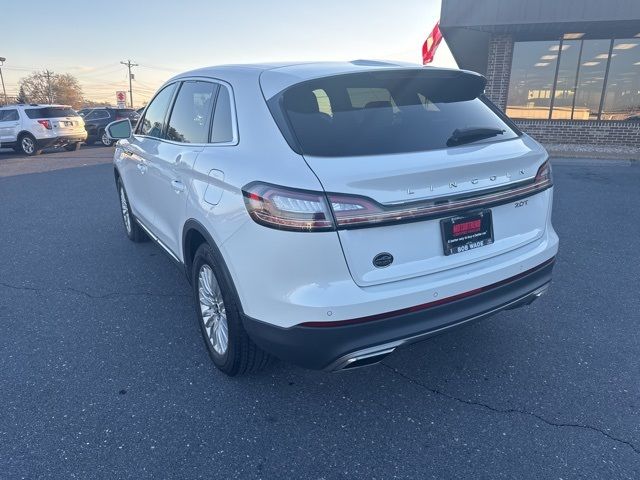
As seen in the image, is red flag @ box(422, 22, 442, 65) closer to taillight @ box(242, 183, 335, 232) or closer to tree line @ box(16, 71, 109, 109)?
taillight @ box(242, 183, 335, 232)

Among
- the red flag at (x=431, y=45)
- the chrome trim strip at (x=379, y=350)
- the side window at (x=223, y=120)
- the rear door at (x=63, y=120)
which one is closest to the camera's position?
the chrome trim strip at (x=379, y=350)

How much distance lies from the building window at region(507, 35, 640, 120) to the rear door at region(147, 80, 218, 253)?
1392cm

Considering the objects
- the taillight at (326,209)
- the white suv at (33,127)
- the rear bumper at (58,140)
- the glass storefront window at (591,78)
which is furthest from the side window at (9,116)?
the glass storefront window at (591,78)

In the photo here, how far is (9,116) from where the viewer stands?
16094 millimetres

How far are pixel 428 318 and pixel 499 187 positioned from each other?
76cm

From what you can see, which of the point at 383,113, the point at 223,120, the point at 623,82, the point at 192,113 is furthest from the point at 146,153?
the point at 623,82

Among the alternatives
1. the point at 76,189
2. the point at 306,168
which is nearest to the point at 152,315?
the point at 306,168

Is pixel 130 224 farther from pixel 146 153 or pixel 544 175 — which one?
pixel 544 175

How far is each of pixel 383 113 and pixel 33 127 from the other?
16.8m

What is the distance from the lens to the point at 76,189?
29.7 ft

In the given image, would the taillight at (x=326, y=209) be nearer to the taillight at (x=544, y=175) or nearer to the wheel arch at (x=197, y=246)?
the wheel arch at (x=197, y=246)

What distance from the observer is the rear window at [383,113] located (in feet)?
7.50

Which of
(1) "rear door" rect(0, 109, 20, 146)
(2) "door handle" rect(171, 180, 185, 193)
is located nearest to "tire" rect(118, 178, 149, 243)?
(2) "door handle" rect(171, 180, 185, 193)

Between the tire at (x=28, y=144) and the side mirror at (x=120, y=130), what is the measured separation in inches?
528
